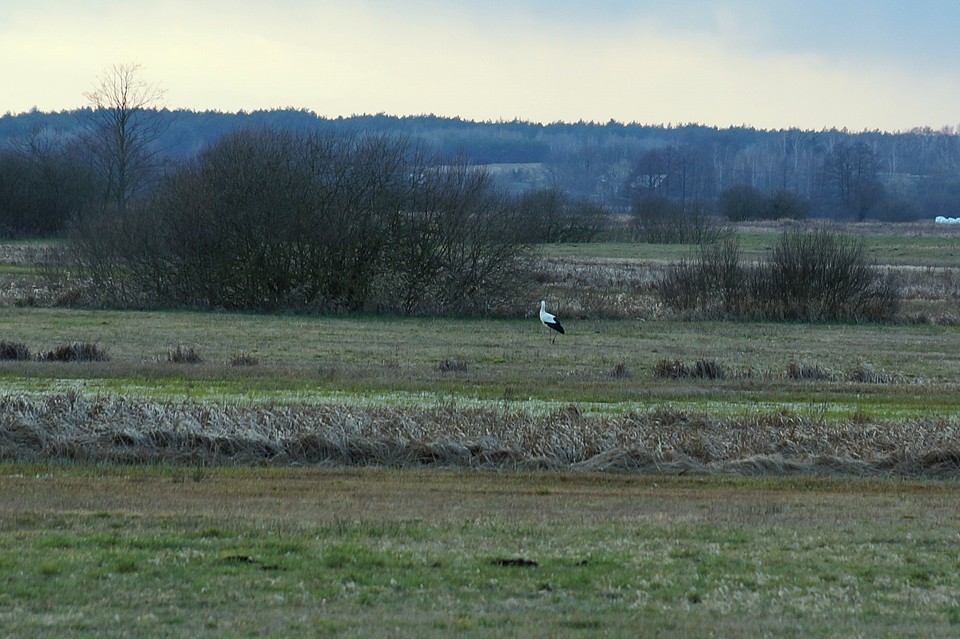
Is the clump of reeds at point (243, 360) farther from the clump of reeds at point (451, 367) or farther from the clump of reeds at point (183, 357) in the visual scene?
the clump of reeds at point (451, 367)

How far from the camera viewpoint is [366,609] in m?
6.70

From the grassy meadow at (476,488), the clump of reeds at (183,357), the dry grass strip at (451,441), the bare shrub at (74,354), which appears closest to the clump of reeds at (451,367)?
the grassy meadow at (476,488)

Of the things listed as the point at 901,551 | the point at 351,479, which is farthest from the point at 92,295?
the point at 901,551

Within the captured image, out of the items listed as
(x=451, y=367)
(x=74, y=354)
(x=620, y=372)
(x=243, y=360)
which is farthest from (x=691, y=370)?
(x=74, y=354)

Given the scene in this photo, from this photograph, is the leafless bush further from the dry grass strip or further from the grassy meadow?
the dry grass strip

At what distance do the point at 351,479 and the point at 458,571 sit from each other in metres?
4.92

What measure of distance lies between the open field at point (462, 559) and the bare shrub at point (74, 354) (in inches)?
426

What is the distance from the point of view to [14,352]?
22.6 meters

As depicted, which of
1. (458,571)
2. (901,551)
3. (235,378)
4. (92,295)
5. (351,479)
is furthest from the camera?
(92,295)

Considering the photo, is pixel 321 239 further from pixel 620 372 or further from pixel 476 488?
pixel 476 488

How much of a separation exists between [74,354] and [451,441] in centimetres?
1179

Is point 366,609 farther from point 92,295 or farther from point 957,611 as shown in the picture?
point 92,295

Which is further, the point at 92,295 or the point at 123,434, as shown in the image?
the point at 92,295

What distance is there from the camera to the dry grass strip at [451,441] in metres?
13.5
